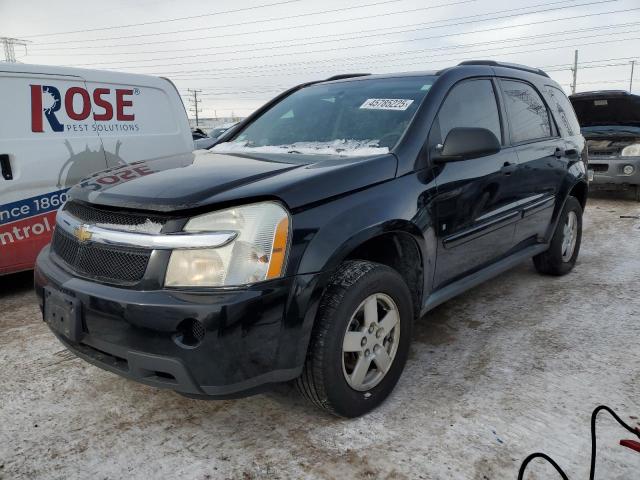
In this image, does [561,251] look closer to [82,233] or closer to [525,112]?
[525,112]

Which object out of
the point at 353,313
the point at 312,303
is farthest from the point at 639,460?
the point at 312,303

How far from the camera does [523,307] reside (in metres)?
3.80

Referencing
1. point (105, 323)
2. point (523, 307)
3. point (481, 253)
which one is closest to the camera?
point (105, 323)

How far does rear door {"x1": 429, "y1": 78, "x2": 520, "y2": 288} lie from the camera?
281 centimetres

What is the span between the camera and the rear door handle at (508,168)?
10.8ft

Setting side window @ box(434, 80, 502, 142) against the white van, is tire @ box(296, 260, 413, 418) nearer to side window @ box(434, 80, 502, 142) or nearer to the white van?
side window @ box(434, 80, 502, 142)

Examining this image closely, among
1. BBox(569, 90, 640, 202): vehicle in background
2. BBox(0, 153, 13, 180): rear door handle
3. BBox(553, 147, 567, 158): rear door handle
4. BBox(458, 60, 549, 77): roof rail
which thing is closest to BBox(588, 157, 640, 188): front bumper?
BBox(569, 90, 640, 202): vehicle in background

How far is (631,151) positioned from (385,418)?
7457 millimetres

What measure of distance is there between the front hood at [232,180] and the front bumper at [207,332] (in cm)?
34

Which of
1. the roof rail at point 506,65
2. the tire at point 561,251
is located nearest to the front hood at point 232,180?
the roof rail at point 506,65

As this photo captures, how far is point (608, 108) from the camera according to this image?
8633 mm

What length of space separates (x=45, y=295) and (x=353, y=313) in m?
1.37

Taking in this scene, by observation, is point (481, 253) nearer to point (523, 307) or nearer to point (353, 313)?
point (523, 307)

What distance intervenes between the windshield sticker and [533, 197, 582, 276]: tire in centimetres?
204
